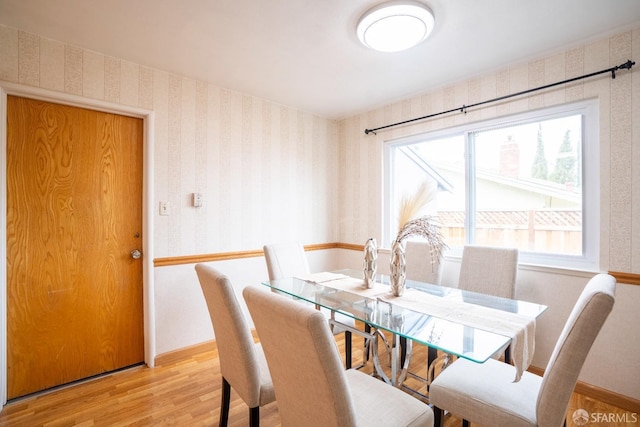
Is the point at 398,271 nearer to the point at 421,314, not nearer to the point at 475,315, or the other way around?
the point at 421,314

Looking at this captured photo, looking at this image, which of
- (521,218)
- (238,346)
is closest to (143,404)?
(238,346)

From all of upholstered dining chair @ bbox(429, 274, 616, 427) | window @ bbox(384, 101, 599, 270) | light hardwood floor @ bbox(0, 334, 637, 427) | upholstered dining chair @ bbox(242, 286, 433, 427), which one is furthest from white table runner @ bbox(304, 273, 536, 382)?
window @ bbox(384, 101, 599, 270)

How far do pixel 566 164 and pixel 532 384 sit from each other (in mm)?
1691

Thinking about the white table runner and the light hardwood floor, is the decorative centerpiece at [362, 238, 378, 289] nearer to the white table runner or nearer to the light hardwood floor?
the white table runner

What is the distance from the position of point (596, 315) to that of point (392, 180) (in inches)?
98.9

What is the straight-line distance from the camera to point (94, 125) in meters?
2.31

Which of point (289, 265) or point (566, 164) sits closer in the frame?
point (566, 164)

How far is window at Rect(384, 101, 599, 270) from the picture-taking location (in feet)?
7.22

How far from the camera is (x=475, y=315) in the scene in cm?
153

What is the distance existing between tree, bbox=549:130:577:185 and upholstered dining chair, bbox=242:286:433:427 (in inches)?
79.8

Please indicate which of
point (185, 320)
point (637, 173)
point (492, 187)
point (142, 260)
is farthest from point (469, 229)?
point (142, 260)

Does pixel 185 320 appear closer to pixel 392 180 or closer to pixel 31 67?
pixel 31 67

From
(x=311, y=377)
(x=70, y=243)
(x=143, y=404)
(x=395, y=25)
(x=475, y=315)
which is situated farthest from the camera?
(x=70, y=243)

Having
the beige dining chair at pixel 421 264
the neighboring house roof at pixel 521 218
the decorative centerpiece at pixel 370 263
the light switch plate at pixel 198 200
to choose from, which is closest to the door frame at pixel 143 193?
the light switch plate at pixel 198 200
